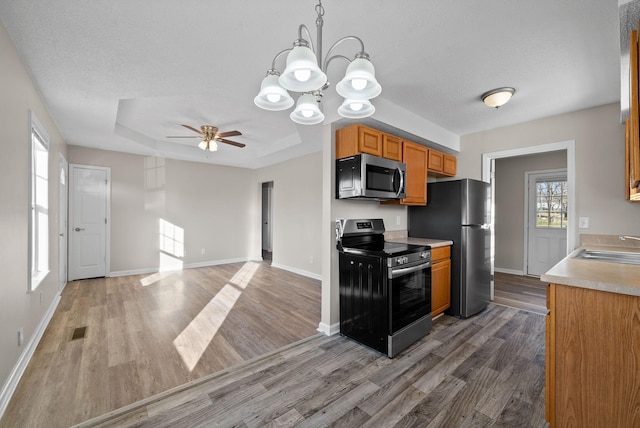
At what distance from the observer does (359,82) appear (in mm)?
1493

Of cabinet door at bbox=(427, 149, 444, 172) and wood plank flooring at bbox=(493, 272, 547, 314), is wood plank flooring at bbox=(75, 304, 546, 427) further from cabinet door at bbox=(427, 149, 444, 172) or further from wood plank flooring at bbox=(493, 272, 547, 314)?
cabinet door at bbox=(427, 149, 444, 172)

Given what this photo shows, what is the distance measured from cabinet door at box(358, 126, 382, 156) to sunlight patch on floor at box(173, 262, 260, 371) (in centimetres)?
236

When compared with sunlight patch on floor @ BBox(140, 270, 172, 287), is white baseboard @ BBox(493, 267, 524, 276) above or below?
above

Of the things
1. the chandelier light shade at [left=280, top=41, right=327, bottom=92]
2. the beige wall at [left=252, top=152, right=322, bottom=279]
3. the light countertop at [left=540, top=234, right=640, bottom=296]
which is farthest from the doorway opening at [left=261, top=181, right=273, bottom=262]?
the light countertop at [left=540, top=234, right=640, bottom=296]

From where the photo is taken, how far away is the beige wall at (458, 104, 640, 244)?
2.84m

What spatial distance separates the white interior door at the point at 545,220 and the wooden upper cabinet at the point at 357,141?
417cm

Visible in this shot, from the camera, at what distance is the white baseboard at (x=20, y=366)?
174 cm

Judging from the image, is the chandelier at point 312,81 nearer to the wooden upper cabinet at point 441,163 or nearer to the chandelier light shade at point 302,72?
the chandelier light shade at point 302,72

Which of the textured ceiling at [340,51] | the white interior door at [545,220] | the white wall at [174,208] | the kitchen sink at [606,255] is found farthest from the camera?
the white wall at [174,208]

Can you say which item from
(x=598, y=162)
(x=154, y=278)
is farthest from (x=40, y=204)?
(x=598, y=162)

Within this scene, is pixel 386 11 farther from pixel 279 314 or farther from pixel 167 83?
pixel 279 314

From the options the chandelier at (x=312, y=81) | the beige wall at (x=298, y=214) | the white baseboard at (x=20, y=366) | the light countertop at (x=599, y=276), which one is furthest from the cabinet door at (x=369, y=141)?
the white baseboard at (x=20, y=366)

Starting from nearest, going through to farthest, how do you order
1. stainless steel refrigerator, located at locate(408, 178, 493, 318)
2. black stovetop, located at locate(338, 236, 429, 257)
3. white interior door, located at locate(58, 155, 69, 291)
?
black stovetop, located at locate(338, 236, 429, 257)
stainless steel refrigerator, located at locate(408, 178, 493, 318)
white interior door, located at locate(58, 155, 69, 291)

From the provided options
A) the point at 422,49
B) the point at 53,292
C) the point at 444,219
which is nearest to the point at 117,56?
the point at 422,49
